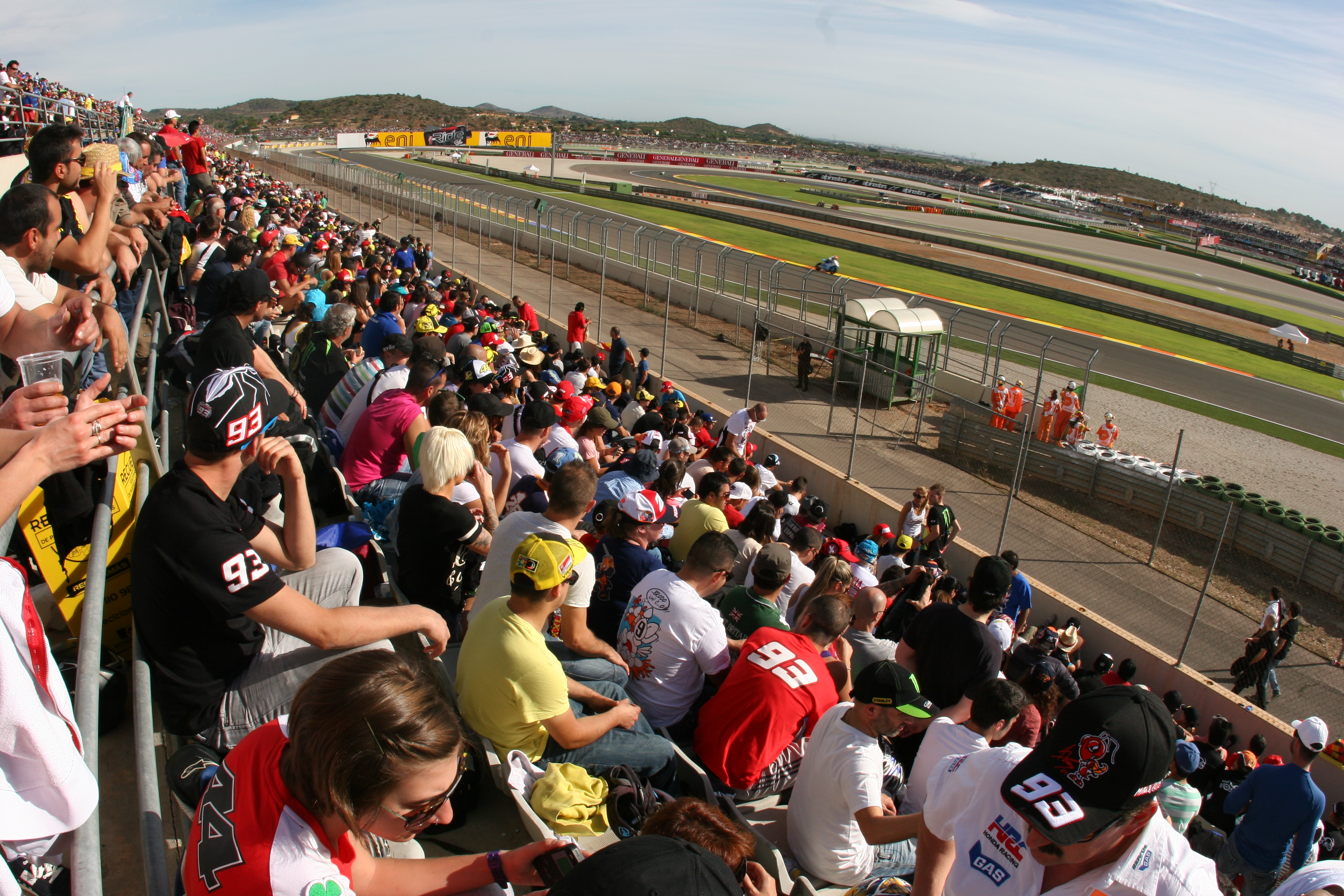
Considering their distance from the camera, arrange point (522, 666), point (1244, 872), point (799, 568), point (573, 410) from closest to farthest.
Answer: point (522, 666) < point (1244, 872) < point (799, 568) < point (573, 410)

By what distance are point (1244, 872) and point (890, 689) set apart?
4.44 metres

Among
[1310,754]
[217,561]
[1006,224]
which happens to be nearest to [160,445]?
[217,561]

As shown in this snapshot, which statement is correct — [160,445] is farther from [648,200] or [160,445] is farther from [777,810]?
[648,200]

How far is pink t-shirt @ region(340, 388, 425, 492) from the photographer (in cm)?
588

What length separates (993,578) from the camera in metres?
5.38

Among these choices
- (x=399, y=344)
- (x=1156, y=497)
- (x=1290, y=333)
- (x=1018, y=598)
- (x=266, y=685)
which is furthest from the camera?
(x=1290, y=333)

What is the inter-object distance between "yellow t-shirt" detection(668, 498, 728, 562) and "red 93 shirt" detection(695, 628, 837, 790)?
2.44 metres

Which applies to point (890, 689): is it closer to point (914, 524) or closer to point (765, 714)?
point (765, 714)

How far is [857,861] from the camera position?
3.53 m

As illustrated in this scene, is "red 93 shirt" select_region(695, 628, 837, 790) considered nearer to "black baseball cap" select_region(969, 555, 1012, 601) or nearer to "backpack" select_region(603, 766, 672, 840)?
"backpack" select_region(603, 766, 672, 840)

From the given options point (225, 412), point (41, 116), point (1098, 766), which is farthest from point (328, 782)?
point (41, 116)

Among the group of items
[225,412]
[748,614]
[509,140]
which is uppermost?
[509,140]

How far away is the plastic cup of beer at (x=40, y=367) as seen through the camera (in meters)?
2.84

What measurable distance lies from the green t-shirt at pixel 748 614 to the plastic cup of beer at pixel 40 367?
11.2ft
